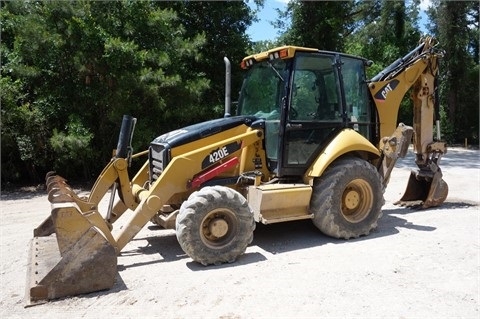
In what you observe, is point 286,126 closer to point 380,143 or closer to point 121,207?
point 380,143

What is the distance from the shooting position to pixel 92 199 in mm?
5391

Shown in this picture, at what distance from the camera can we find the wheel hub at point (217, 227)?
4875 mm

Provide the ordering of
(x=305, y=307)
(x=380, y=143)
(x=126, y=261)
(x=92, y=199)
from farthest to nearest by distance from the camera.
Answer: (x=380, y=143), (x=92, y=199), (x=126, y=261), (x=305, y=307)

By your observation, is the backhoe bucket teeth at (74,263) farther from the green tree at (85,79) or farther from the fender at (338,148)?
the green tree at (85,79)

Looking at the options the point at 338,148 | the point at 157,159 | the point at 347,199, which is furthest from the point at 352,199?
the point at 157,159

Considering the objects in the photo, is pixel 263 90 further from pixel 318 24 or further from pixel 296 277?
pixel 318 24

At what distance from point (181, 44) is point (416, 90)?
606 cm

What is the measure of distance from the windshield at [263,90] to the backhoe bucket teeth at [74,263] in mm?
2799

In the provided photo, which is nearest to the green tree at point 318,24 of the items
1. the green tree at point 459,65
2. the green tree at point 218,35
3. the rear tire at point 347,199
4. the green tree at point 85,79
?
the green tree at point 218,35

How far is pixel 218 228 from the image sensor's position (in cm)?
488

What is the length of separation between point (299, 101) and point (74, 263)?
3.33 metres

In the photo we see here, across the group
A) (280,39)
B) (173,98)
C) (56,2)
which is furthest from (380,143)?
(280,39)

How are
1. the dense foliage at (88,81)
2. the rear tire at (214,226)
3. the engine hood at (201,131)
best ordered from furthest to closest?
the dense foliage at (88,81)
the engine hood at (201,131)
the rear tire at (214,226)

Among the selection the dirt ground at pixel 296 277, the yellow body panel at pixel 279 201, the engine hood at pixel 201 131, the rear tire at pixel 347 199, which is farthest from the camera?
the rear tire at pixel 347 199
